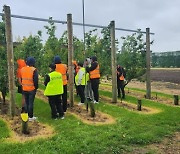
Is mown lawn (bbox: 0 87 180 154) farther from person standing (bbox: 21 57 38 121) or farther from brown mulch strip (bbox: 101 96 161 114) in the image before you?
person standing (bbox: 21 57 38 121)

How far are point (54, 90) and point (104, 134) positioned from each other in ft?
8.36

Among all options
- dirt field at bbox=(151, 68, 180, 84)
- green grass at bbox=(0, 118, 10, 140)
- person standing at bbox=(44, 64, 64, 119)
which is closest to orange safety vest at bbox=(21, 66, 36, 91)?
person standing at bbox=(44, 64, 64, 119)

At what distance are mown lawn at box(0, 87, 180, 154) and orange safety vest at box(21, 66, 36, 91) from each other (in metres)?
1.16

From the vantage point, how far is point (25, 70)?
1062cm

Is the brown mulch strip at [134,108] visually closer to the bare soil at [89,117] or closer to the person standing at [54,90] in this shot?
the bare soil at [89,117]

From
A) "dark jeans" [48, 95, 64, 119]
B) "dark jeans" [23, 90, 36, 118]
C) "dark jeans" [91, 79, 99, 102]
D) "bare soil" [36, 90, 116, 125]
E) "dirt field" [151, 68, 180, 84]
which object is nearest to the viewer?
"dark jeans" [23, 90, 36, 118]

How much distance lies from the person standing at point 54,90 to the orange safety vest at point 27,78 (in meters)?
0.50

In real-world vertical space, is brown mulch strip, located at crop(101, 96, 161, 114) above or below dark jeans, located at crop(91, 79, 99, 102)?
below

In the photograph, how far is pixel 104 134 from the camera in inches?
364

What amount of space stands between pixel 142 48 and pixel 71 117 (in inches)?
336

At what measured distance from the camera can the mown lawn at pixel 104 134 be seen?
8.06 m

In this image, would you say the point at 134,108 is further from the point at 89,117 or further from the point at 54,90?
the point at 54,90

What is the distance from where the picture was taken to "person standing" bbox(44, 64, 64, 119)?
1090cm

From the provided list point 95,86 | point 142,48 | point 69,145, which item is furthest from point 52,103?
point 142,48
